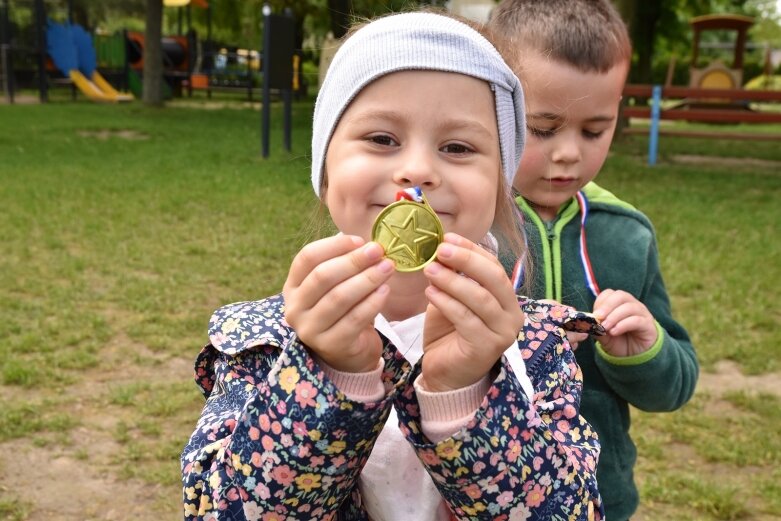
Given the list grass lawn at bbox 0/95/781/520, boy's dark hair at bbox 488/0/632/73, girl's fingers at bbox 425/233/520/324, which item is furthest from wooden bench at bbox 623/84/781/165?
girl's fingers at bbox 425/233/520/324

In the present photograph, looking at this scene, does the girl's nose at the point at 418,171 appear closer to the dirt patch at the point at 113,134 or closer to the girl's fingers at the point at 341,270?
the girl's fingers at the point at 341,270

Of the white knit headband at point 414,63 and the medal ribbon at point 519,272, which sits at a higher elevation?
the white knit headband at point 414,63

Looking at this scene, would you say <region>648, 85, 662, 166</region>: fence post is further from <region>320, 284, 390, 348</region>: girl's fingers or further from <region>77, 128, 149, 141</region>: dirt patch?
<region>320, 284, 390, 348</region>: girl's fingers

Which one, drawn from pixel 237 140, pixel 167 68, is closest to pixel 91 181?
pixel 237 140

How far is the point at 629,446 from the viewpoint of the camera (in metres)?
2.14

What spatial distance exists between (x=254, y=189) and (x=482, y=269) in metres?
9.20

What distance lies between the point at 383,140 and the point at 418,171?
12 centimetres

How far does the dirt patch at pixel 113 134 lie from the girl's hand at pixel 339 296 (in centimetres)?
1465

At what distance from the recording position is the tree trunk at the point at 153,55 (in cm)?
2211

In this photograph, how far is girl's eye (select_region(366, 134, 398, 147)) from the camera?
4.91ft

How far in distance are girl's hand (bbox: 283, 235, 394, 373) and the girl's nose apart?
20 cm

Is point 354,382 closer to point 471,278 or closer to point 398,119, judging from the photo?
point 471,278

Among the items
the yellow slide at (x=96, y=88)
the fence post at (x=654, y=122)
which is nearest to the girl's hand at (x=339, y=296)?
the fence post at (x=654, y=122)

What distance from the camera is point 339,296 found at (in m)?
1.23
